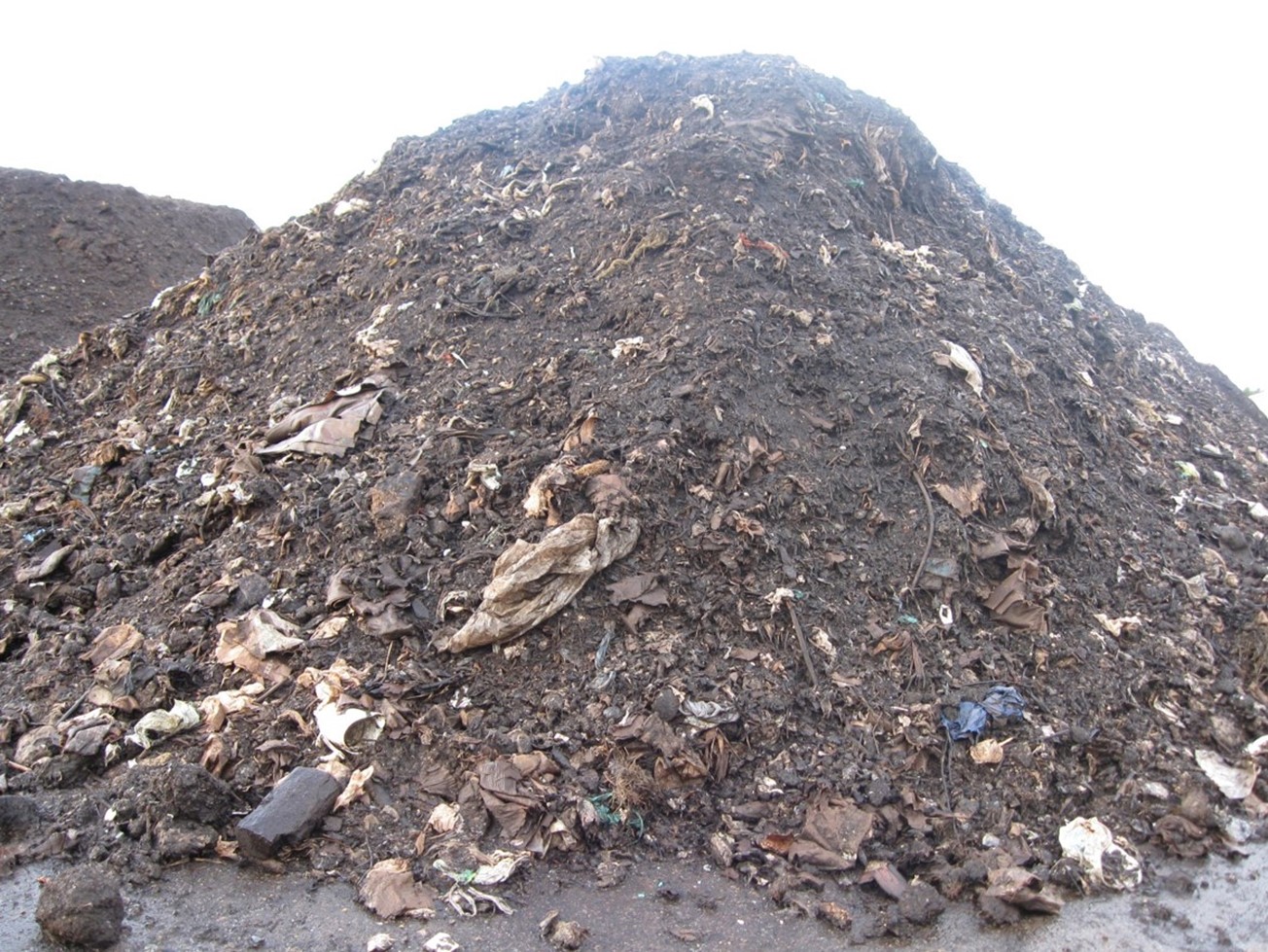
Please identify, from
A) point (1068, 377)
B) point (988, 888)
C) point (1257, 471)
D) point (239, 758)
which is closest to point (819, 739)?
point (988, 888)

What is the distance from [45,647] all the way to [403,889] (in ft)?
8.16

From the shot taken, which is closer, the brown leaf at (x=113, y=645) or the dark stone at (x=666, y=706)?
the dark stone at (x=666, y=706)

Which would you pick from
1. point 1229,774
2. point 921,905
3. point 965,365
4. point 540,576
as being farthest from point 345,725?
point 965,365

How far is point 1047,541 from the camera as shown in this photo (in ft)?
15.4

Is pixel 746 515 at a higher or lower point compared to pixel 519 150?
lower

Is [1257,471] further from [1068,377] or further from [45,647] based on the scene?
[45,647]

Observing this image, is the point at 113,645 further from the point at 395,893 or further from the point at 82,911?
the point at 395,893

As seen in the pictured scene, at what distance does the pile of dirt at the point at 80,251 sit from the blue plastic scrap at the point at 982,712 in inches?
372

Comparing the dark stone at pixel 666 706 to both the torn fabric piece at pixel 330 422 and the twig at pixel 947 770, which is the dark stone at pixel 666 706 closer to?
the twig at pixel 947 770

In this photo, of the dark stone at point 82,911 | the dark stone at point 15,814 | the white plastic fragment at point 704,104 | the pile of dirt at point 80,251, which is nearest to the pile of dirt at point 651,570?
the dark stone at point 15,814

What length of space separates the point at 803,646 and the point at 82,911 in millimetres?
2882

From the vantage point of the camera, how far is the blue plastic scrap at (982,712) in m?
3.77

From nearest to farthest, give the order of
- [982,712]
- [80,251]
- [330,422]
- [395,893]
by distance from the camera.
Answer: [395,893]
[982,712]
[330,422]
[80,251]

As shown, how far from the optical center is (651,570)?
13.4 feet
